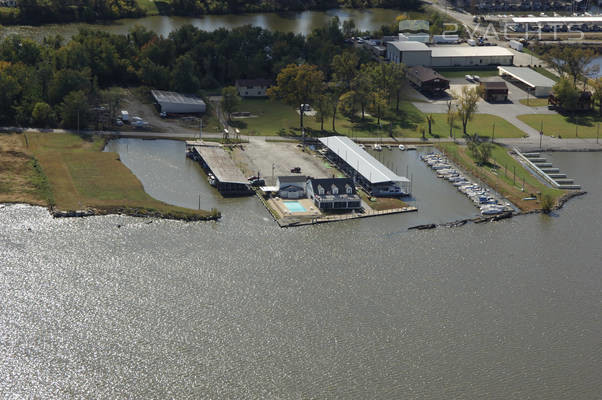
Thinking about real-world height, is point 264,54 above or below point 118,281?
above

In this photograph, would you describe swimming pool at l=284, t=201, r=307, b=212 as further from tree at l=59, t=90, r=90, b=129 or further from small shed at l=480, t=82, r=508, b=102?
→ small shed at l=480, t=82, r=508, b=102

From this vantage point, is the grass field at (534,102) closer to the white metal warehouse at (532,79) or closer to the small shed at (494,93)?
the white metal warehouse at (532,79)

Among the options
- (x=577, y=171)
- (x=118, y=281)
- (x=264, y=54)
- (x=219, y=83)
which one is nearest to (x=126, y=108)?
(x=219, y=83)

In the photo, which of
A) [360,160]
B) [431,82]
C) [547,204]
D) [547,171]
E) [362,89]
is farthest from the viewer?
[431,82]

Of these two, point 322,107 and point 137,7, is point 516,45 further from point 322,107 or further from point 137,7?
point 137,7

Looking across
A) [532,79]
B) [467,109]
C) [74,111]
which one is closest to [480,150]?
[467,109]

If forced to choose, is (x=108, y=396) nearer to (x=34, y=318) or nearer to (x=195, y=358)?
(x=195, y=358)
